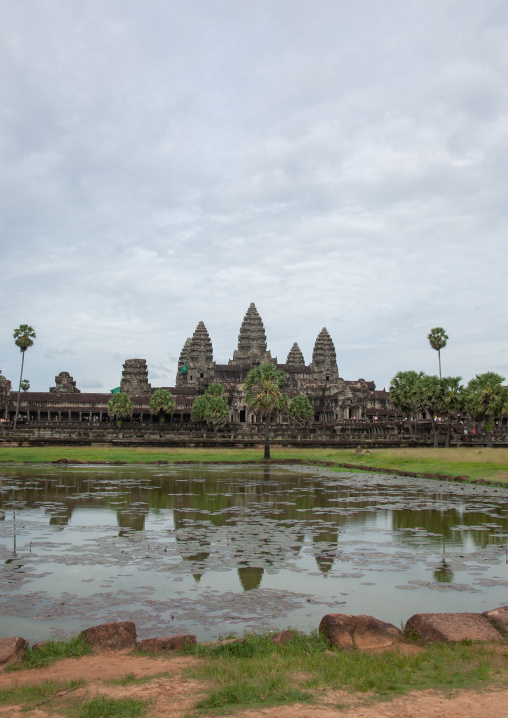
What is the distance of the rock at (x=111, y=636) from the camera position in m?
7.59

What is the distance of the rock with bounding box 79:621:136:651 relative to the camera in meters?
7.59

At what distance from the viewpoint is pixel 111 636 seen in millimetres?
7648

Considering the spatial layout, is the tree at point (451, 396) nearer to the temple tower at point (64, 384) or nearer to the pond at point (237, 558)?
the pond at point (237, 558)

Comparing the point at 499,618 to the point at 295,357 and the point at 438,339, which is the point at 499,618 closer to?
the point at 438,339

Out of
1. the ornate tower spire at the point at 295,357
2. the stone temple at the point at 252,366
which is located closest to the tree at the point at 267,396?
the stone temple at the point at 252,366

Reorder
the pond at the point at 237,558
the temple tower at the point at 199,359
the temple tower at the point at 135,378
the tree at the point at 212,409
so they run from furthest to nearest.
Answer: the temple tower at the point at 199,359 → the temple tower at the point at 135,378 → the tree at the point at 212,409 → the pond at the point at 237,558

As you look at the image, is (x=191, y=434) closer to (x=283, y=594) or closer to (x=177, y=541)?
(x=177, y=541)

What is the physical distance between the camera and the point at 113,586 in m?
10.8

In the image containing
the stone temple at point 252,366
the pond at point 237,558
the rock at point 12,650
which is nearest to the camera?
the rock at point 12,650

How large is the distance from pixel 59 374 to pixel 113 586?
444ft

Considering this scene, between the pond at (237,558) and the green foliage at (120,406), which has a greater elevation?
the green foliage at (120,406)

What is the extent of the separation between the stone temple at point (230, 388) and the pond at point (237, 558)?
87.6 meters

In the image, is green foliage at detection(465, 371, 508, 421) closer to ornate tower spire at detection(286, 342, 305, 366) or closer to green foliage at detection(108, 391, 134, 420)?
green foliage at detection(108, 391, 134, 420)

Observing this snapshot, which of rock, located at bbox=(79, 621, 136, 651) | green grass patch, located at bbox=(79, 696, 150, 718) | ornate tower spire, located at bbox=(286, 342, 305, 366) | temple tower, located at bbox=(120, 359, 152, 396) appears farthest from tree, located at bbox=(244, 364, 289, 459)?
ornate tower spire, located at bbox=(286, 342, 305, 366)
